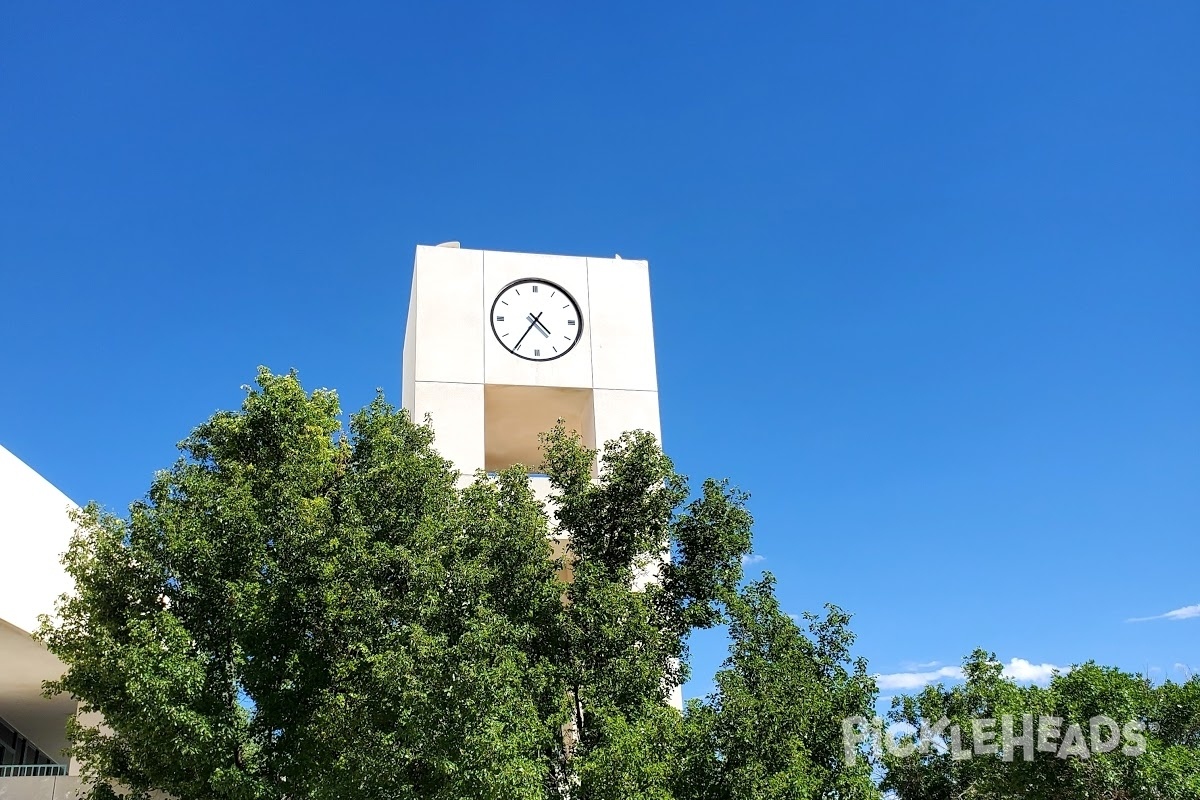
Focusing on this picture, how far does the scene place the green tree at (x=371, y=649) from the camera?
11.8 meters

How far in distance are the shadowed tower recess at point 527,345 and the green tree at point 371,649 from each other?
367cm

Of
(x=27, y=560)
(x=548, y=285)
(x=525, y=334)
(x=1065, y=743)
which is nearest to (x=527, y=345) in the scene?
(x=525, y=334)

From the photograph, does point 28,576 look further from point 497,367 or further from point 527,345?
point 527,345

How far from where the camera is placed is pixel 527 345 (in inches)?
772

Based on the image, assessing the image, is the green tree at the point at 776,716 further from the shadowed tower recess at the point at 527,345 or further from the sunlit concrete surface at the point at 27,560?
the sunlit concrete surface at the point at 27,560

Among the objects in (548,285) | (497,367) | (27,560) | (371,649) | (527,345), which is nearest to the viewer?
(371,649)

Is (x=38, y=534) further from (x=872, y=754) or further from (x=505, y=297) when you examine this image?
(x=872, y=754)

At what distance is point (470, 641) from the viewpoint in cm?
1177

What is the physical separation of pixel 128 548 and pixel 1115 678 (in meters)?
13.3

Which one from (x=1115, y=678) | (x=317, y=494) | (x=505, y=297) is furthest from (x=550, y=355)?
(x=1115, y=678)

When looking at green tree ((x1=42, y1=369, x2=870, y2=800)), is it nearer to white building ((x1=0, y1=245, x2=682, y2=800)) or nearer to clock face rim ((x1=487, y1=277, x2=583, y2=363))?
white building ((x1=0, y1=245, x2=682, y2=800))

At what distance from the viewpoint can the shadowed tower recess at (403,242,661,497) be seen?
62.0 ft

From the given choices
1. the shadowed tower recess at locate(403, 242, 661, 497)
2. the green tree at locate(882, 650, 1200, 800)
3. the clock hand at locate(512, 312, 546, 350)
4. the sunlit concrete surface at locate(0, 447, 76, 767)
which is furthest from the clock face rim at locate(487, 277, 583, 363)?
the green tree at locate(882, 650, 1200, 800)

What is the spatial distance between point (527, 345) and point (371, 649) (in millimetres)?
8266
